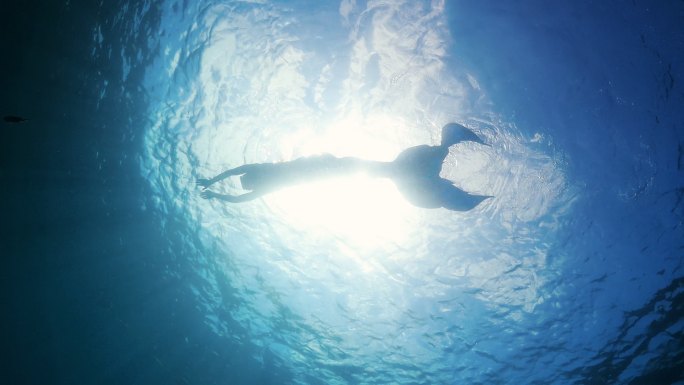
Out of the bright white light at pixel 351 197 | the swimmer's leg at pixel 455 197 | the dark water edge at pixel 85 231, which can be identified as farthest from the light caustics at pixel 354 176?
the swimmer's leg at pixel 455 197

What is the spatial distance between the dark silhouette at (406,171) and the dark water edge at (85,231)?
5.39 m

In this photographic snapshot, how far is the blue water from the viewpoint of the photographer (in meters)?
5.61

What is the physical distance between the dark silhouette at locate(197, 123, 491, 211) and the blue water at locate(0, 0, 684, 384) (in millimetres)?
2076

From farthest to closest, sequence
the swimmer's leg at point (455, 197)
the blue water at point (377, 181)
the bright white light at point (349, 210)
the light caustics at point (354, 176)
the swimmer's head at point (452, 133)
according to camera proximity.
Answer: the bright white light at point (349, 210) < the light caustics at point (354, 176) < the blue water at point (377, 181) < the swimmer's leg at point (455, 197) < the swimmer's head at point (452, 133)

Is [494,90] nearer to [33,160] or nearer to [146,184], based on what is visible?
[146,184]

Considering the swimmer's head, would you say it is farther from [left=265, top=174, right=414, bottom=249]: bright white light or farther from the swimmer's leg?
[left=265, top=174, right=414, bottom=249]: bright white light

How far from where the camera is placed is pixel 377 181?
25.0 ft

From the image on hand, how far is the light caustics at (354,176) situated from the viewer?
601 cm

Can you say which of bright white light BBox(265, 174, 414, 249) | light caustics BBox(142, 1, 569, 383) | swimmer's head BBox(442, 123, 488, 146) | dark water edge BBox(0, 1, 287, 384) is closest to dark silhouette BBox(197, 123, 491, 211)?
swimmer's head BBox(442, 123, 488, 146)

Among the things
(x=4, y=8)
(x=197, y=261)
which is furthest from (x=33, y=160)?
(x=197, y=261)

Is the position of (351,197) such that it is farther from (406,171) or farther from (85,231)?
(85,231)

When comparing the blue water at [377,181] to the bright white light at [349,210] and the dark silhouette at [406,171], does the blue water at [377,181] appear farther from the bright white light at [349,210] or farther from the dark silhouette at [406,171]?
the dark silhouette at [406,171]

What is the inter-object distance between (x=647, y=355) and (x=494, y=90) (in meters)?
10.7

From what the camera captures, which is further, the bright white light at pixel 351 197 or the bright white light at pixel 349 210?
the bright white light at pixel 349 210
